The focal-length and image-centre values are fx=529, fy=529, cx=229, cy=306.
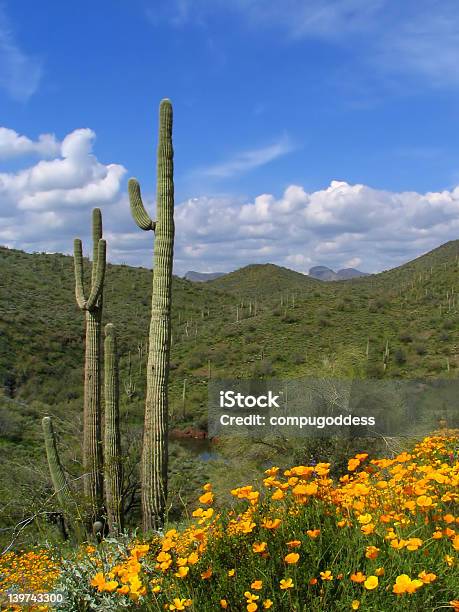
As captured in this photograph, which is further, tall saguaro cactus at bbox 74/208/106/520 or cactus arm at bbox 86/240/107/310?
cactus arm at bbox 86/240/107/310

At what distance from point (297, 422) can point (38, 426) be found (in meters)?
10.9

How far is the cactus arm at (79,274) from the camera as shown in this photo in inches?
385

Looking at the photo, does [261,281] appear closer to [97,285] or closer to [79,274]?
[79,274]

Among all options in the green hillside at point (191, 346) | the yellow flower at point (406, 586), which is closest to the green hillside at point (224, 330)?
the green hillside at point (191, 346)

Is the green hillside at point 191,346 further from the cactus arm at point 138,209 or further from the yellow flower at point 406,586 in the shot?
the yellow flower at point 406,586

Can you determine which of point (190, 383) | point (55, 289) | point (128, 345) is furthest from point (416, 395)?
point (55, 289)

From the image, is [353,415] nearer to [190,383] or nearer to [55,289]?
[190,383]

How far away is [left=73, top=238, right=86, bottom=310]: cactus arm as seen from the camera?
9773 mm

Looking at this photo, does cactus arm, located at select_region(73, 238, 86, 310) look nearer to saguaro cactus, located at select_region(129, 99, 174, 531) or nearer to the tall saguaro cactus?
the tall saguaro cactus

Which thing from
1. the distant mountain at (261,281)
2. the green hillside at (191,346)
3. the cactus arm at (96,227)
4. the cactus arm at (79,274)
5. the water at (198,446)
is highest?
the distant mountain at (261,281)

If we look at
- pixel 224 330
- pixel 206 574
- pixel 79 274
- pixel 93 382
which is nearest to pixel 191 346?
pixel 224 330

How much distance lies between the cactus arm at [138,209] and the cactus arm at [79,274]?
259 centimetres

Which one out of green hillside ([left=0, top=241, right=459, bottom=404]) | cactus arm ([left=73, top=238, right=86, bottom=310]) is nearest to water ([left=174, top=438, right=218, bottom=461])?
green hillside ([left=0, top=241, right=459, bottom=404])

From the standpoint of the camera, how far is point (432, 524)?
2537 mm
